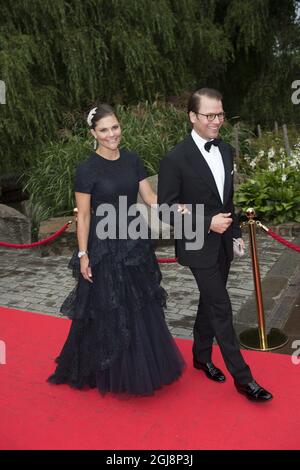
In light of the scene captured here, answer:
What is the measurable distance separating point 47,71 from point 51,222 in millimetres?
3338

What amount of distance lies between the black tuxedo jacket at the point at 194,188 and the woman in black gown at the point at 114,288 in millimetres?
243

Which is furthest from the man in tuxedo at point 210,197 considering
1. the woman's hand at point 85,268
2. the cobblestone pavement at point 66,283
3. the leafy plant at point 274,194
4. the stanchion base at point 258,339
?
the leafy plant at point 274,194

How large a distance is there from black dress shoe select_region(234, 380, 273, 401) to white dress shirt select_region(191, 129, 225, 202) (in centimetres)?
115

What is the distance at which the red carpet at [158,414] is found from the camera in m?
2.95

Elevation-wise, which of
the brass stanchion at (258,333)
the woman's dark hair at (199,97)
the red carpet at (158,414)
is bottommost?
the red carpet at (158,414)

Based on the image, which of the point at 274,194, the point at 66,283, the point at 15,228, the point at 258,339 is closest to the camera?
the point at 258,339

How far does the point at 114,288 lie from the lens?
324 cm

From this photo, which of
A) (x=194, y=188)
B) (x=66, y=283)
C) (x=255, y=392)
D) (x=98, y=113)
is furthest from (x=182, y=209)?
(x=66, y=283)

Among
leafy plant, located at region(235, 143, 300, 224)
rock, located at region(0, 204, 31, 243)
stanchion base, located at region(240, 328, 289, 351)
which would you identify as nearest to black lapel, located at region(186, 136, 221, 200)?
stanchion base, located at region(240, 328, 289, 351)

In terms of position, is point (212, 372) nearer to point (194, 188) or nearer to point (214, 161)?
point (194, 188)

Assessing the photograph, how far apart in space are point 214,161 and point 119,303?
40.4 inches

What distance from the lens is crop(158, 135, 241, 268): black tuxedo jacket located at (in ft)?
Answer: 10.2

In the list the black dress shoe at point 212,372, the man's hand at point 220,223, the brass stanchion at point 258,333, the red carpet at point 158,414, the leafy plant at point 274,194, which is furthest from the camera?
the leafy plant at point 274,194

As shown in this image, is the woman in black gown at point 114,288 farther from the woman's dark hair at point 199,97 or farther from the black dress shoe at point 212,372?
the woman's dark hair at point 199,97
